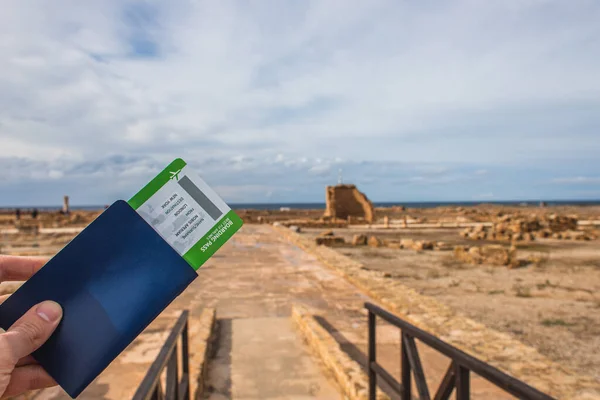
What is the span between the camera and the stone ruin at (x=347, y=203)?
3500 centimetres

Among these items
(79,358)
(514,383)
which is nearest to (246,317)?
(514,383)

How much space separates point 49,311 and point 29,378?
0.18 metres

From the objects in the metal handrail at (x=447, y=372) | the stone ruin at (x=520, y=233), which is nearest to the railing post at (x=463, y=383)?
the metal handrail at (x=447, y=372)

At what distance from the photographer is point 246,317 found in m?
6.95

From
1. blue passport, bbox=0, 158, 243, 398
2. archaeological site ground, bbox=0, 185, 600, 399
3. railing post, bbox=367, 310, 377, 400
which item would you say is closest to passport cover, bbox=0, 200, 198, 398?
blue passport, bbox=0, 158, 243, 398

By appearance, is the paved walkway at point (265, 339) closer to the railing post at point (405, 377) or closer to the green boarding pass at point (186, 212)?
the railing post at point (405, 377)

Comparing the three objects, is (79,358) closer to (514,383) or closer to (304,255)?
(514,383)

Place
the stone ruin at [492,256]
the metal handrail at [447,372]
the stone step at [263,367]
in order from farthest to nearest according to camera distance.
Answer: the stone ruin at [492,256] → the stone step at [263,367] → the metal handrail at [447,372]

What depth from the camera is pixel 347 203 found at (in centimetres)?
3550

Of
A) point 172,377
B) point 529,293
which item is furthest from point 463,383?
point 529,293

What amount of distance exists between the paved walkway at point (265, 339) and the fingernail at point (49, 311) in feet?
12.5

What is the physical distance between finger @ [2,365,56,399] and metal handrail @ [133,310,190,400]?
1193 mm

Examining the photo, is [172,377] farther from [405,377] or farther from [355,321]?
[355,321]

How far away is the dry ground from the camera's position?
6.14m
